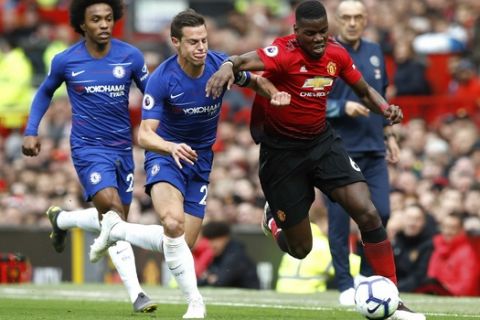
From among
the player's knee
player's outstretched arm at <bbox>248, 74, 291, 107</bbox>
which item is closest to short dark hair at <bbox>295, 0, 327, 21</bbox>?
player's outstretched arm at <bbox>248, 74, 291, 107</bbox>

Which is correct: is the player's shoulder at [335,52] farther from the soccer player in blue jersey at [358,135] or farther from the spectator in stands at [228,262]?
the spectator in stands at [228,262]

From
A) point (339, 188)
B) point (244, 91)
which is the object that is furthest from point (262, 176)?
point (244, 91)

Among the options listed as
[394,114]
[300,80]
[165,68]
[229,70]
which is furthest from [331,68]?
[165,68]

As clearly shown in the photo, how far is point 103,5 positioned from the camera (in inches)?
503

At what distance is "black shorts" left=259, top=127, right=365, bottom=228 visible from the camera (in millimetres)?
11188

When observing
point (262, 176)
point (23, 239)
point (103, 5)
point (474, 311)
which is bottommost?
point (23, 239)

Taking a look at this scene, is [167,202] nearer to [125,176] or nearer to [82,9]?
[125,176]

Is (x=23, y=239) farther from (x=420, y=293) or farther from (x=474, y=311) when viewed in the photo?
(x=474, y=311)

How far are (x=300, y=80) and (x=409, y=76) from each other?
30.9 feet

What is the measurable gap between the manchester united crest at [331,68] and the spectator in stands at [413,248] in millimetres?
5293

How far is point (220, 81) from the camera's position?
10531mm

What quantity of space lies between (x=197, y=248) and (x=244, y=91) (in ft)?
14.7

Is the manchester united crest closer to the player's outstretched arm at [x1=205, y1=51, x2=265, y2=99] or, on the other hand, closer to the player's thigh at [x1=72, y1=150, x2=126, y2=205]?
the player's outstretched arm at [x1=205, y1=51, x2=265, y2=99]

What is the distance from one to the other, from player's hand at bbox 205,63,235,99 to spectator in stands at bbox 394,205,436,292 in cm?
607
